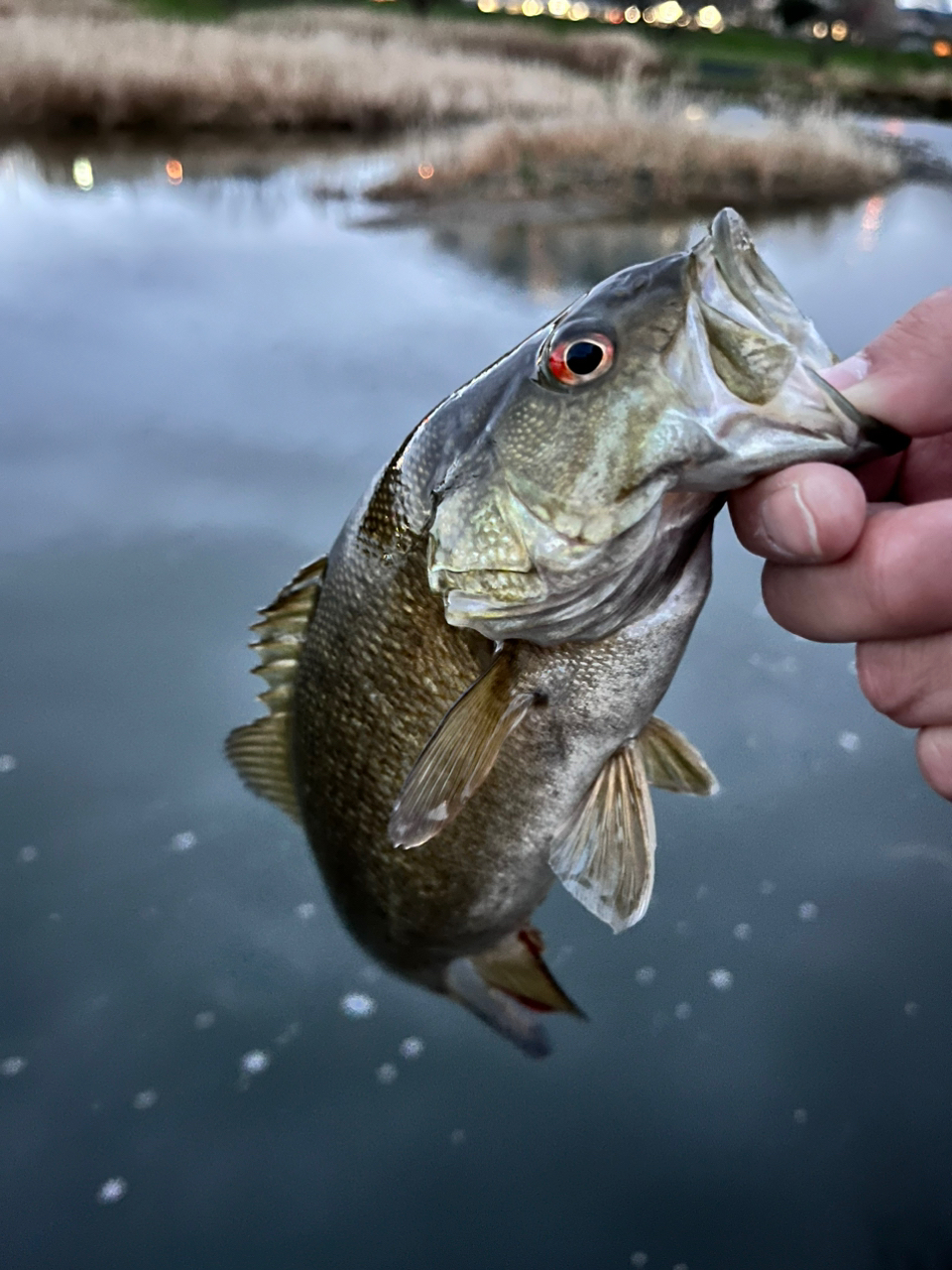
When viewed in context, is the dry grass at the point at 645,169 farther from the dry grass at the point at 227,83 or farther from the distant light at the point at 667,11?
the distant light at the point at 667,11

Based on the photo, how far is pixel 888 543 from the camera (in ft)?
3.76

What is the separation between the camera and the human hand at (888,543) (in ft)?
3.61

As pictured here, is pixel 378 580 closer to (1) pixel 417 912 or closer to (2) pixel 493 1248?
(1) pixel 417 912

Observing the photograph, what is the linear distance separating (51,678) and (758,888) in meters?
2.10

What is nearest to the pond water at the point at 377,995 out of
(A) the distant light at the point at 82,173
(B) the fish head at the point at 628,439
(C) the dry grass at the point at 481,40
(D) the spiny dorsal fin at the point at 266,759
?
(D) the spiny dorsal fin at the point at 266,759

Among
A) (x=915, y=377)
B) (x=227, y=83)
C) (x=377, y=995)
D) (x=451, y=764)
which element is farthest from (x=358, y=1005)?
(x=227, y=83)

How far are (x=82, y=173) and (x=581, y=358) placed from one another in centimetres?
899

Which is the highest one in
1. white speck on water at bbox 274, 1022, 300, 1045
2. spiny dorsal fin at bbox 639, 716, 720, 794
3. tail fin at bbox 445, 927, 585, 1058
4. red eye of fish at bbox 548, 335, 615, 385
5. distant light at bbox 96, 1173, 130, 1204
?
red eye of fish at bbox 548, 335, 615, 385

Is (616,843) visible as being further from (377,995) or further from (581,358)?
(377,995)

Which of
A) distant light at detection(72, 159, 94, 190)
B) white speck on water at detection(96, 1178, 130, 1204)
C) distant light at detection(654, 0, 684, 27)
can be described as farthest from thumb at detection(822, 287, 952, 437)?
distant light at detection(654, 0, 684, 27)

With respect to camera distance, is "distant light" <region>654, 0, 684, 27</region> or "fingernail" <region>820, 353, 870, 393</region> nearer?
"fingernail" <region>820, 353, 870, 393</region>

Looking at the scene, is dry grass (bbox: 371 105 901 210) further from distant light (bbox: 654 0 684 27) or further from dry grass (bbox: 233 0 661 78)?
distant light (bbox: 654 0 684 27)

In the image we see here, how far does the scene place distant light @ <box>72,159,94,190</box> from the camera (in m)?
8.11

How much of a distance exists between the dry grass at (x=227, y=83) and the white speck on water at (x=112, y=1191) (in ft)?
34.9
